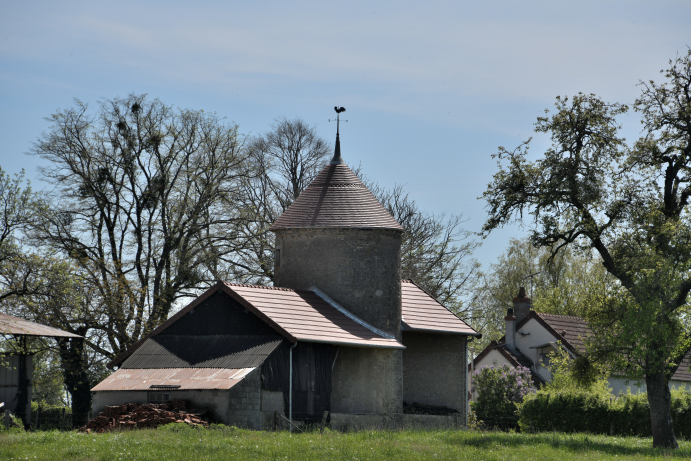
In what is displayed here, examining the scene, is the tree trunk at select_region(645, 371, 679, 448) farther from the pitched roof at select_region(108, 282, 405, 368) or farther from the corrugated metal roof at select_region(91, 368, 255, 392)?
the corrugated metal roof at select_region(91, 368, 255, 392)

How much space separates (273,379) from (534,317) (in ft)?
75.9

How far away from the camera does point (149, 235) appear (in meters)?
38.0

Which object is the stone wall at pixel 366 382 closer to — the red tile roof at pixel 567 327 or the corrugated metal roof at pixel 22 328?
the corrugated metal roof at pixel 22 328

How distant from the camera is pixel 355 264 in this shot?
29891mm

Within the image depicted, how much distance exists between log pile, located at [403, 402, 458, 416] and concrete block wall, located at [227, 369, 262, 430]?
8.57 m

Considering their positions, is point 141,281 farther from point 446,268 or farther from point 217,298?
point 446,268

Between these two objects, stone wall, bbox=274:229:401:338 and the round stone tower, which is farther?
stone wall, bbox=274:229:401:338

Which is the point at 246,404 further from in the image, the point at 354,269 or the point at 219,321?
the point at 354,269

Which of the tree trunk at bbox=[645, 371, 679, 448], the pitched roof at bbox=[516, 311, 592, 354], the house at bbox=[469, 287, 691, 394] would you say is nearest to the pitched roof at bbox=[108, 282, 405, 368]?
the tree trunk at bbox=[645, 371, 679, 448]

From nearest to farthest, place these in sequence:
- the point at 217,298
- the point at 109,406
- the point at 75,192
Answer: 1. the point at 109,406
2. the point at 217,298
3. the point at 75,192

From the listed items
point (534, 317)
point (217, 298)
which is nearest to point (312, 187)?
point (217, 298)

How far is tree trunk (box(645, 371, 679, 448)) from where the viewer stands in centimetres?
2442

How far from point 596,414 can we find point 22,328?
20.2 m

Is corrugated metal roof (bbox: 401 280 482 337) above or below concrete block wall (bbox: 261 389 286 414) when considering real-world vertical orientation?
above
